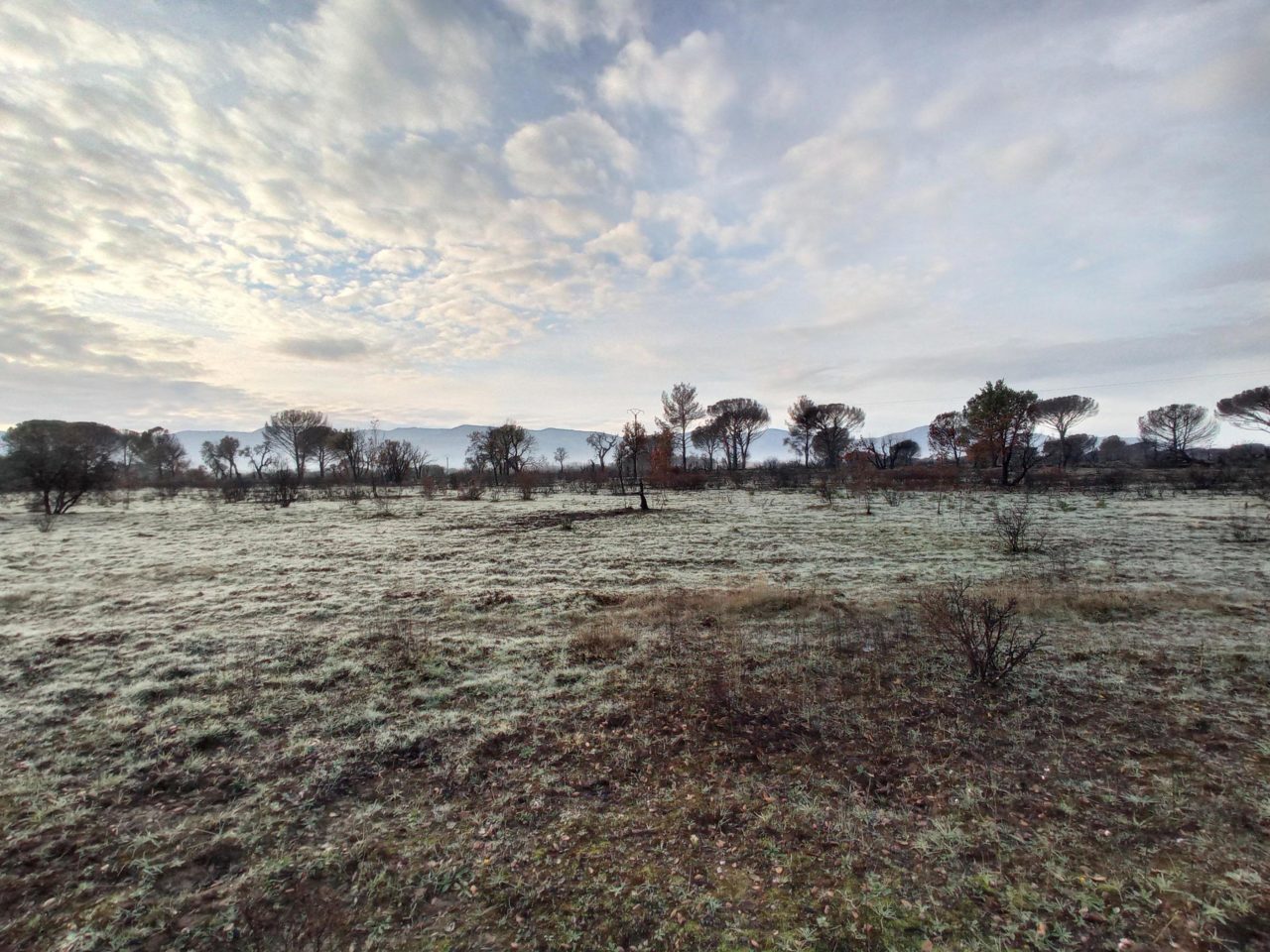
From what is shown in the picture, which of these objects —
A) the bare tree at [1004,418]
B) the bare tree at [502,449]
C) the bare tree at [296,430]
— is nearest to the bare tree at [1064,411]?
the bare tree at [1004,418]

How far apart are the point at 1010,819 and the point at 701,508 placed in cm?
2347

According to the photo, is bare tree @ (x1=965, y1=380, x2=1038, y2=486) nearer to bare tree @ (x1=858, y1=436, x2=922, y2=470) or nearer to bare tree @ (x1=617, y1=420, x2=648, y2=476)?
bare tree @ (x1=858, y1=436, x2=922, y2=470)

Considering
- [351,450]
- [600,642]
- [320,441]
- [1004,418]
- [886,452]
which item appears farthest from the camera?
[886,452]

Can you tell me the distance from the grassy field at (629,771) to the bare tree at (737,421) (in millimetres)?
64992

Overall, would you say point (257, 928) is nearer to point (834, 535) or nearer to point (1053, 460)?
point (834, 535)

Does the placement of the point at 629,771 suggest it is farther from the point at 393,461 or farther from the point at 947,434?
the point at 947,434

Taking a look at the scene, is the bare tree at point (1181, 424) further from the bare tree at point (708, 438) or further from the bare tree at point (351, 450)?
the bare tree at point (351, 450)

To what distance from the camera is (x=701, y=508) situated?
27109 millimetres

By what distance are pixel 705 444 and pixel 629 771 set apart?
77.1 m

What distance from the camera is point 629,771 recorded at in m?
4.49

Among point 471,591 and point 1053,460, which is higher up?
point 1053,460

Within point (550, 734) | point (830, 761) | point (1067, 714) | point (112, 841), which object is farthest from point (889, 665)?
point (112, 841)

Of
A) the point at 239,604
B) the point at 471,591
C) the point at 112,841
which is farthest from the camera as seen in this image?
the point at 471,591

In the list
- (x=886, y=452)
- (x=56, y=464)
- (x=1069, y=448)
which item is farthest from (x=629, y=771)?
(x=1069, y=448)
